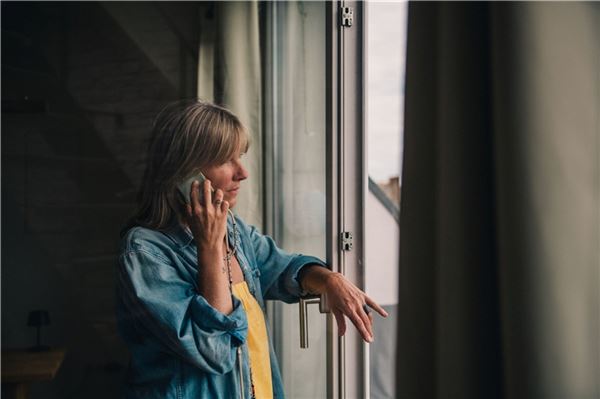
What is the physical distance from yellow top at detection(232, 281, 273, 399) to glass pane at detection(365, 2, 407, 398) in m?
0.31

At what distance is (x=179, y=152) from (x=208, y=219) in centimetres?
21

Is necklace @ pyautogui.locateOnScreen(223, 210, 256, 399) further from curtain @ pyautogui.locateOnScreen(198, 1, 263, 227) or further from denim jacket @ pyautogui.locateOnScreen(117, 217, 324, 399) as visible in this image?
curtain @ pyautogui.locateOnScreen(198, 1, 263, 227)

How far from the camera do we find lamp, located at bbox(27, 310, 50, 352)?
4.28 feet

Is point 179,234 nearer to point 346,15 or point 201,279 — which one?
point 201,279

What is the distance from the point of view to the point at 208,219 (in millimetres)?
1136

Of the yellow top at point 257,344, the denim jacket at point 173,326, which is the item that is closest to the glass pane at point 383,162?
the yellow top at point 257,344

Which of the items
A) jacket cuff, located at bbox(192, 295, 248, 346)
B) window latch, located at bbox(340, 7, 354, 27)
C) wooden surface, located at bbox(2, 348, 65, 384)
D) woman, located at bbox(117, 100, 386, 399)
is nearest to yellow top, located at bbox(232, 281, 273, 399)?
woman, located at bbox(117, 100, 386, 399)

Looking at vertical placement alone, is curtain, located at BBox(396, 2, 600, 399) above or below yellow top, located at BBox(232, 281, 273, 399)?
above

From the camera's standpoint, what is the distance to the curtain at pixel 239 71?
5.03ft

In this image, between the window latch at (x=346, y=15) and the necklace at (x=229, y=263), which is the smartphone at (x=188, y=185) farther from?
the window latch at (x=346, y=15)

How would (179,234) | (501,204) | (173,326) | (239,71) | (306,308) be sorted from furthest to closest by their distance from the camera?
(239,71)
(306,308)
(179,234)
(173,326)
(501,204)

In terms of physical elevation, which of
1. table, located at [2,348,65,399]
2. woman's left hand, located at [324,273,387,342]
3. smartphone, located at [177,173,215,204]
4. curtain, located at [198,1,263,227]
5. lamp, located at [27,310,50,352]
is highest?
curtain, located at [198,1,263,227]

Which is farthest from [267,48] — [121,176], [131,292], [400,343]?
[400,343]

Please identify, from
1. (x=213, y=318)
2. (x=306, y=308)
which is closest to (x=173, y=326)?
(x=213, y=318)
